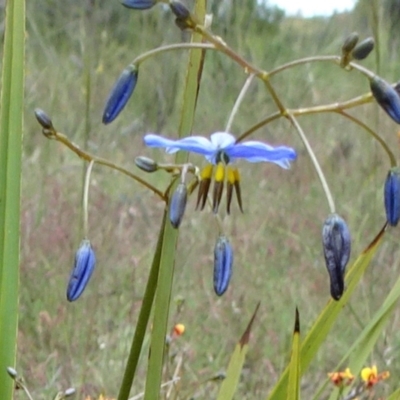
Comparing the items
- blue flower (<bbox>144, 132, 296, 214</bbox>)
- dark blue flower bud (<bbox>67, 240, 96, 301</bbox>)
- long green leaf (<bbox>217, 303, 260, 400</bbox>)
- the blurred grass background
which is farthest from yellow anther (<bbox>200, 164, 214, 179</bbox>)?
the blurred grass background

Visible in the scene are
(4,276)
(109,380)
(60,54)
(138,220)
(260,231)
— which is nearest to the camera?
(4,276)

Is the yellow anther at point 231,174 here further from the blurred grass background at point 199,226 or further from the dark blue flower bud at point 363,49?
the blurred grass background at point 199,226

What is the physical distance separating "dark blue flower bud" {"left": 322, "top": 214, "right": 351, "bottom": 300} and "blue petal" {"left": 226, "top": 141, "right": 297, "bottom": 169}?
3.6 inches

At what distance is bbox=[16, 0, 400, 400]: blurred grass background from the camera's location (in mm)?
1615

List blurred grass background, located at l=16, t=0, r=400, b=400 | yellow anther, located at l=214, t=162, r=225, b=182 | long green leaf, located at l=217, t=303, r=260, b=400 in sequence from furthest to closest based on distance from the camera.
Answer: blurred grass background, located at l=16, t=0, r=400, b=400 < long green leaf, located at l=217, t=303, r=260, b=400 < yellow anther, located at l=214, t=162, r=225, b=182

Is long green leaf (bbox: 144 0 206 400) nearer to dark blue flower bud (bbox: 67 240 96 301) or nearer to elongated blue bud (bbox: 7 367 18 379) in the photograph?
dark blue flower bud (bbox: 67 240 96 301)

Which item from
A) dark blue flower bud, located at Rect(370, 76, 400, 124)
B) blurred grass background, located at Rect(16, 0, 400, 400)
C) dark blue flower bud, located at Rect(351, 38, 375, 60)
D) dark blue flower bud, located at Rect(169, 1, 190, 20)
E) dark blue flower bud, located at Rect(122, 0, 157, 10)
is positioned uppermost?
dark blue flower bud, located at Rect(122, 0, 157, 10)

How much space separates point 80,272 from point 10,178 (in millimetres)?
162

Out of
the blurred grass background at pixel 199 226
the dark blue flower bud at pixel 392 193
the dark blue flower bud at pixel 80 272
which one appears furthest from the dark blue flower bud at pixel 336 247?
the blurred grass background at pixel 199 226

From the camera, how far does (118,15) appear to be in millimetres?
4637

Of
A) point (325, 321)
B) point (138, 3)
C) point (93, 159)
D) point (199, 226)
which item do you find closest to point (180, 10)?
point (138, 3)

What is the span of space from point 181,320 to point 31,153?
1488mm

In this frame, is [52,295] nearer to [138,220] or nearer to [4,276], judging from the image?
[138,220]

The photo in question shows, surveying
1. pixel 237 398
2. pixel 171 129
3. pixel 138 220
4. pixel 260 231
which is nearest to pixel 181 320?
pixel 237 398
